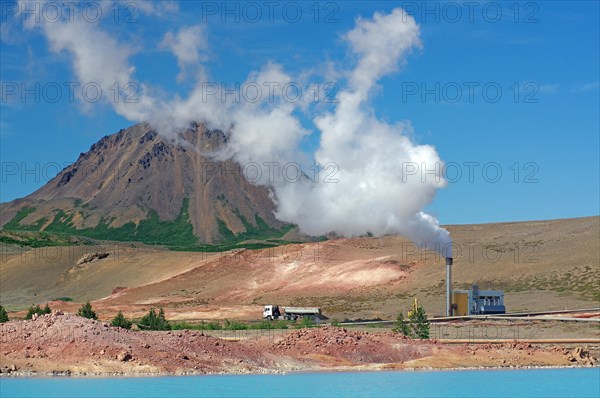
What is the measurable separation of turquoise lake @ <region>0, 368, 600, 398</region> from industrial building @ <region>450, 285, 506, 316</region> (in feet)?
139

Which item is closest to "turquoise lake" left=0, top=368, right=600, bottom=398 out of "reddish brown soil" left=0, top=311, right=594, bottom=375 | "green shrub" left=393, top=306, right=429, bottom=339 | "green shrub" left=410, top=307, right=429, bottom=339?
"reddish brown soil" left=0, top=311, right=594, bottom=375

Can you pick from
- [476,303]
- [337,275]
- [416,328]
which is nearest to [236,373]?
[416,328]

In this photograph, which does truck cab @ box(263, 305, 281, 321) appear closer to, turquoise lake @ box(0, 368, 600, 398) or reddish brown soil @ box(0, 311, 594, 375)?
reddish brown soil @ box(0, 311, 594, 375)

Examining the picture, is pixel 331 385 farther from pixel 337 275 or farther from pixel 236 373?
pixel 337 275

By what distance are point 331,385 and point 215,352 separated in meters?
11.7

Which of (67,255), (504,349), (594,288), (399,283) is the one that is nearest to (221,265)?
(399,283)

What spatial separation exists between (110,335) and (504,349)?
26977 mm

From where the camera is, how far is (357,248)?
530 ft

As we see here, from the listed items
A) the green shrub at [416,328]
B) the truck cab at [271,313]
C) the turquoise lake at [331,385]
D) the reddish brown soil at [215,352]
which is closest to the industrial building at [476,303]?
the truck cab at [271,313]

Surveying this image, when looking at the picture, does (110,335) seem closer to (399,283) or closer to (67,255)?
(399,283)

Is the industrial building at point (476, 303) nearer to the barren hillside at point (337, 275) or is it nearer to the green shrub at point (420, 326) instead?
the barren hillside at point (337, 275)

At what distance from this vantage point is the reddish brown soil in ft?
181

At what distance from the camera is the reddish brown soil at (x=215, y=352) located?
5516 cm

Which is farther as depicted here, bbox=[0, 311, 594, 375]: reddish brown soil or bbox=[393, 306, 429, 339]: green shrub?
bbox=[393, 306, 429, 339]: green shrub
